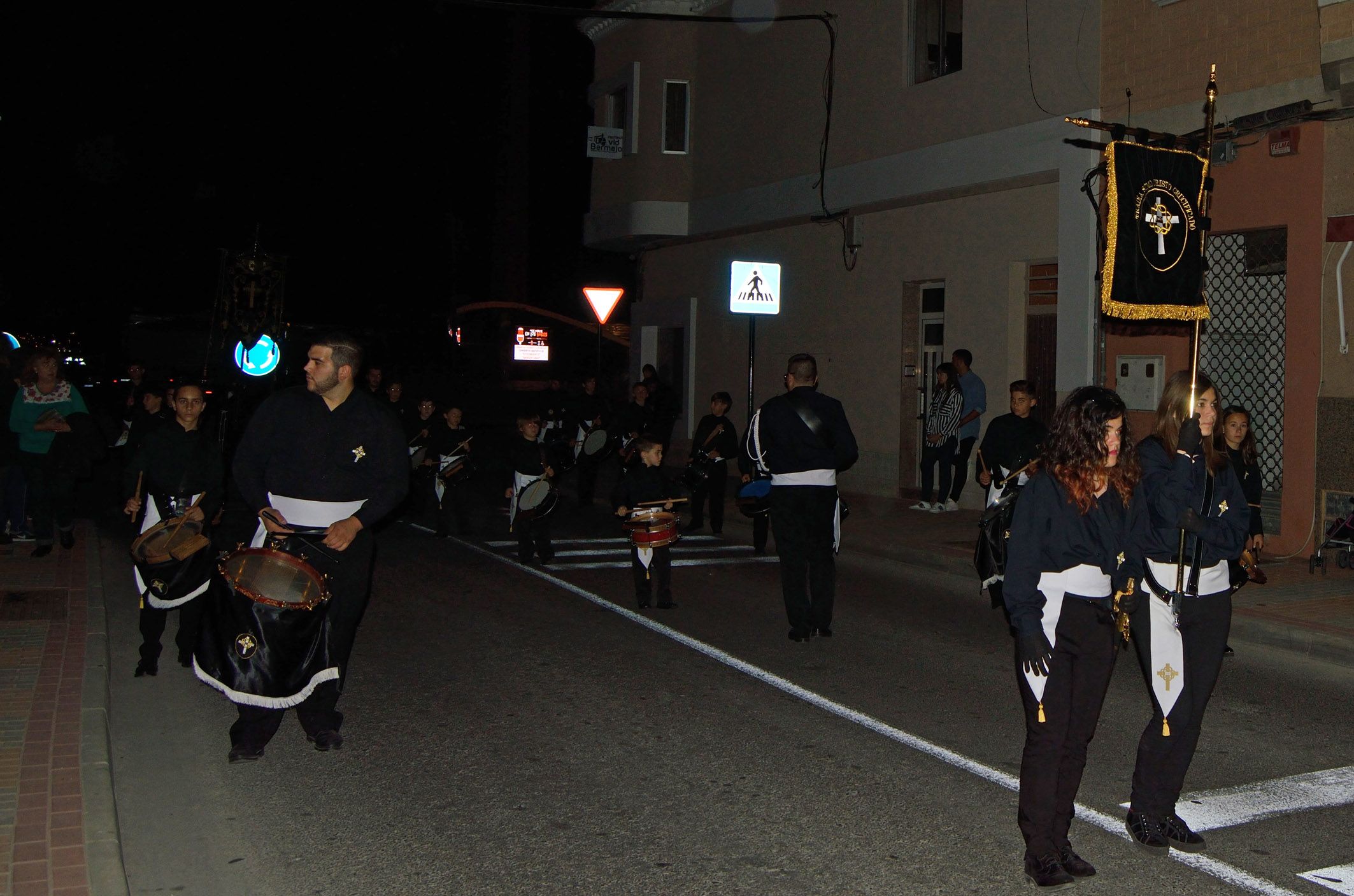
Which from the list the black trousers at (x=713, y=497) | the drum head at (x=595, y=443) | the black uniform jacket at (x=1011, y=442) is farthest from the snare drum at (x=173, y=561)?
the drum head at (x=595, y=443)

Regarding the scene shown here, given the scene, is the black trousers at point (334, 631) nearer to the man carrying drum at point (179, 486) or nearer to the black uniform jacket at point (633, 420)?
the man carrying drum at point (179, 486)

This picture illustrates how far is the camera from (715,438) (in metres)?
14.0

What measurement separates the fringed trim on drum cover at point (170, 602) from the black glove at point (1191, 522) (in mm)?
5273

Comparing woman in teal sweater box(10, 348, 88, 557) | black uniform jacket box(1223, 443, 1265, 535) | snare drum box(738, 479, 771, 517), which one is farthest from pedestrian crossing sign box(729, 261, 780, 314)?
black uniform jacket box(1223, 443, 1265, 535)

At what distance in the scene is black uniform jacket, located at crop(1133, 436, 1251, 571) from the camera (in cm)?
484

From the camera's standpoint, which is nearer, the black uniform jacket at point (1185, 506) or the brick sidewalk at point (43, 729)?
the brick sidewalk at point (43, 729)

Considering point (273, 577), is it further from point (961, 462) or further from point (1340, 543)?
point (961, 462)

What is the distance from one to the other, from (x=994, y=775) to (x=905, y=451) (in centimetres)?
1269

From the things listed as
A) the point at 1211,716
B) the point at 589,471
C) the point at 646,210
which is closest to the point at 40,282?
the point at 646,210

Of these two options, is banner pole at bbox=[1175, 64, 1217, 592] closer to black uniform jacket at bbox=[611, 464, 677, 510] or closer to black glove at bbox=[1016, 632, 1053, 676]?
black glove at bbox=[1016, 632, 1053, 676]

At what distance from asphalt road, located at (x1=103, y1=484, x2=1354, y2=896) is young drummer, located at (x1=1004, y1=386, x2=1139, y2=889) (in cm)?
31

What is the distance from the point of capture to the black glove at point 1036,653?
4.36 metres

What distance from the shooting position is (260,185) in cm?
3584

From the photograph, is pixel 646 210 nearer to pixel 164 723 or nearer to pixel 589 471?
pixel 589 471
